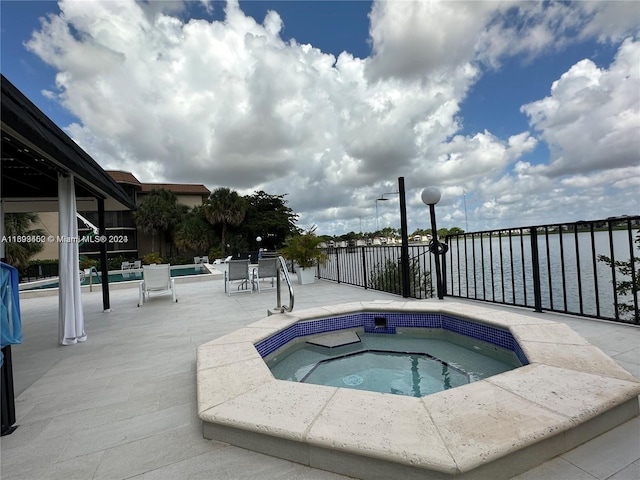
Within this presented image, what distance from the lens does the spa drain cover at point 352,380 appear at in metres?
2.60

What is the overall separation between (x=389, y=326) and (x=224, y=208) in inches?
900

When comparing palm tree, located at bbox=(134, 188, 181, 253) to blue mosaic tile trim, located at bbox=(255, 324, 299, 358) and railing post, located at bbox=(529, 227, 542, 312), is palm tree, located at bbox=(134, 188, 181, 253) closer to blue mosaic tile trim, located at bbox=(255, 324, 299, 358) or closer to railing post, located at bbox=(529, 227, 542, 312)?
blue mosaic tile trim, located at bbox=(255, 324, 299, 358)

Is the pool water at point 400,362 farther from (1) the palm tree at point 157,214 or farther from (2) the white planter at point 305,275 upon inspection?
(1) the palm tree at point 157,214

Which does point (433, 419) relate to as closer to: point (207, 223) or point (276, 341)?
point (276, 341)

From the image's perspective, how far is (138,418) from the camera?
6.16 feet

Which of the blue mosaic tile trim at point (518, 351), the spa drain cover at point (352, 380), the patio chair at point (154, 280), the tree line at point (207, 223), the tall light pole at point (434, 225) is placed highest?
the tree line at point (207, 223)

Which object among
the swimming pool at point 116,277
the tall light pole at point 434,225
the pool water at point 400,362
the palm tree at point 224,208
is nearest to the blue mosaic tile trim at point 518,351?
the pool water at point 400,362

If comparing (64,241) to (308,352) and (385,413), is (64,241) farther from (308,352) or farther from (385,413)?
(385,413)

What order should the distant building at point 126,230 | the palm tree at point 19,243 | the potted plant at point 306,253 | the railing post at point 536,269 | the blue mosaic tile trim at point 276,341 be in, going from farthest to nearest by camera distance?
the distant building at point 126,230 → the palm tree at point 19,243 → the potted plant at point 306,253 → the railing post at point 536,269 → the blue mosaic tile trim at point 276,341

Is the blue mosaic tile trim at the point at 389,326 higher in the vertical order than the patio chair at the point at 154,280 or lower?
lower

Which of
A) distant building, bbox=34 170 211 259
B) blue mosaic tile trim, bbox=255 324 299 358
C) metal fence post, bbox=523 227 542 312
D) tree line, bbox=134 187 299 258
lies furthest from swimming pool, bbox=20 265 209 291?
distant building, bbox=34 170 211 259

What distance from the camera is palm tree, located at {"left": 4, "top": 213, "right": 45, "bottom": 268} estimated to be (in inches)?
500

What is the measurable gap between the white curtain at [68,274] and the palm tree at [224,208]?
20.9 m

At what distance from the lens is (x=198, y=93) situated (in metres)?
9.54
